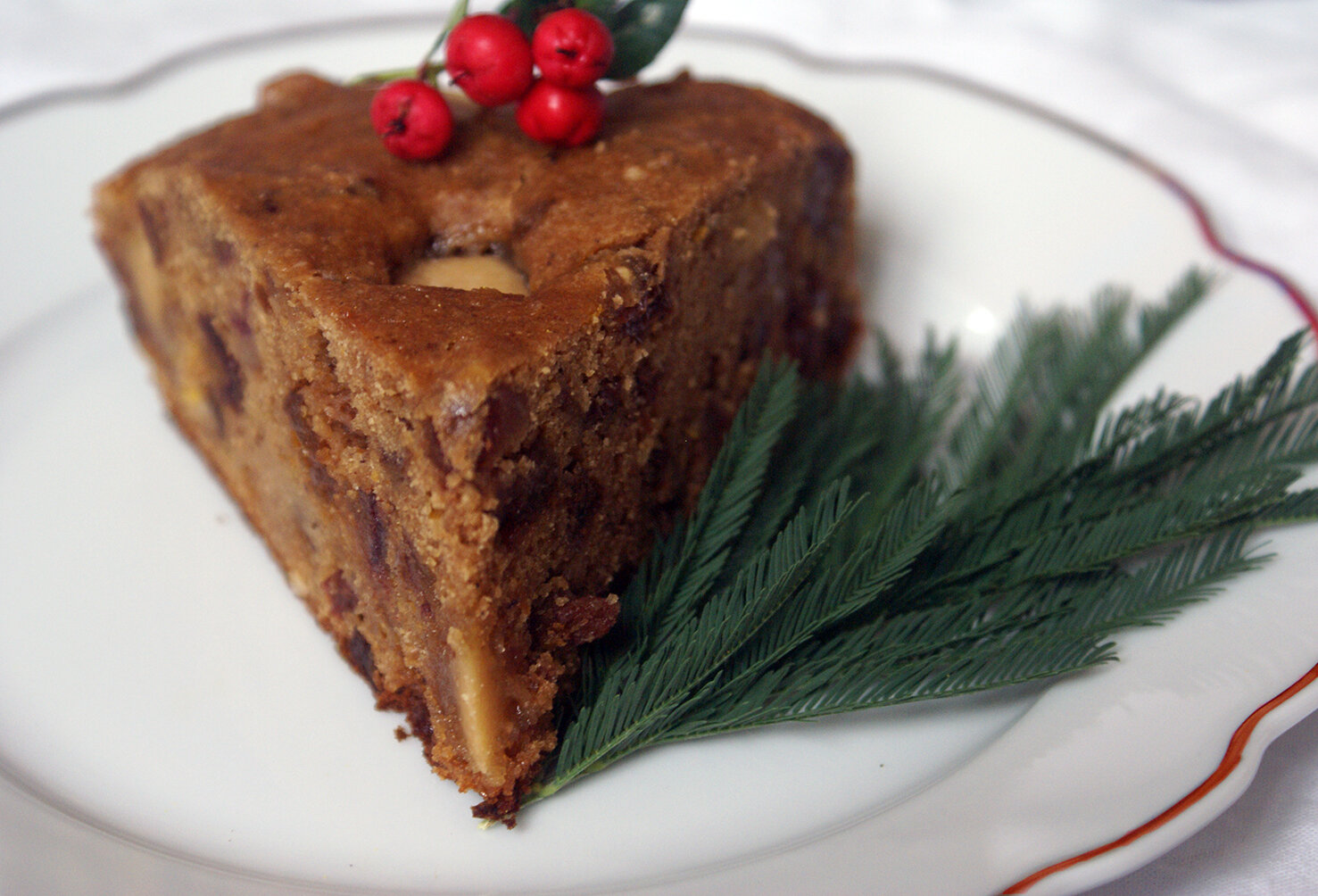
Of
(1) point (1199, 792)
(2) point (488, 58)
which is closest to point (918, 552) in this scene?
(1) point (1199, 792)

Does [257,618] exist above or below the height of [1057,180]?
below

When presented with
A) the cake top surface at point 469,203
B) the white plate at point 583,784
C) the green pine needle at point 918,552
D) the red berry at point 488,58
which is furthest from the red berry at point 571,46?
the white plate at point 583,784

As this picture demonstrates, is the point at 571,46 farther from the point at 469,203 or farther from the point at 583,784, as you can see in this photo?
the point at 583,784

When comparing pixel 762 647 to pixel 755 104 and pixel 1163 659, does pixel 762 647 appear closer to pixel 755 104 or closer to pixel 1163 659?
pixel 1163 659

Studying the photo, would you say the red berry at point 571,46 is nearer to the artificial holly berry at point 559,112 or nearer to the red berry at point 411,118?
the artificial holly berry at point 559,112

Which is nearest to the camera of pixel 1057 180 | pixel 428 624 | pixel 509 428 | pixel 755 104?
pixel 509 428

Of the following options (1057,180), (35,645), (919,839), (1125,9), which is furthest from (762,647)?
(1125,9)

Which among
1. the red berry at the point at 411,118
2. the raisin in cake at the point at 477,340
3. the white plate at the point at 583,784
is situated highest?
the red berry at the point at 411,118

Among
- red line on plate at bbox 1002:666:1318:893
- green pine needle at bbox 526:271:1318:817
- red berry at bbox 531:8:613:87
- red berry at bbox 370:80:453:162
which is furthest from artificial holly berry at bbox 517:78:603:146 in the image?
red line on plate at bbox 1002:666:1318:893
